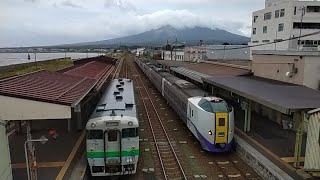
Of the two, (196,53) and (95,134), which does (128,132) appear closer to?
(95,134)

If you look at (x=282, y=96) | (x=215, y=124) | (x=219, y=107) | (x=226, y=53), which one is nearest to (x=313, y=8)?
(x=226, y=53)

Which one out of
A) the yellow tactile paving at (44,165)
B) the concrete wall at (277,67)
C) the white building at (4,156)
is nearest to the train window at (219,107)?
Answer: the concrete wall at (277,67)

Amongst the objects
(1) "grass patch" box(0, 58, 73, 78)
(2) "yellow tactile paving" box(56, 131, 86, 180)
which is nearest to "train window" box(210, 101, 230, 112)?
(2) "yellow tactile paving" box(56, 131, 86, 180)

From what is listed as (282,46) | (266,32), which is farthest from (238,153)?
(266,32)

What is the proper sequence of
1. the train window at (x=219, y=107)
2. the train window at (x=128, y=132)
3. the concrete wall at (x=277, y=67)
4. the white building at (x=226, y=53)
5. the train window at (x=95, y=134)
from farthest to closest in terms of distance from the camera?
the white building at (x=226, y=53) < the concrete wall at (x=277, y=67) < the train window at (x=219, y=107) < the train window at (x=128, y=132) < the train window at (x=95, y=134)

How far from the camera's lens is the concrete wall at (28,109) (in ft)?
35.6

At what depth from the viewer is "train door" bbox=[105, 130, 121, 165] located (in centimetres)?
1186

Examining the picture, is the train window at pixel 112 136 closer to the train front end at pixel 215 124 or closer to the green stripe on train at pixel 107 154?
the green stripe on train at pixel 107 154

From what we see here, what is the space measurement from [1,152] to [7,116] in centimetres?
174

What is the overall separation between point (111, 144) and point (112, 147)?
121 millimetres

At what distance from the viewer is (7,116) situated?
35.6 feet

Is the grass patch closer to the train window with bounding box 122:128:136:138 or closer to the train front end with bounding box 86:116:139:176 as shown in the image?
the train front end with bounding box 86:116:139:176

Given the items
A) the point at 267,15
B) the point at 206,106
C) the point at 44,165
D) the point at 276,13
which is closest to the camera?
the point at 44,165

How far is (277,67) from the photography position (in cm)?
1948
